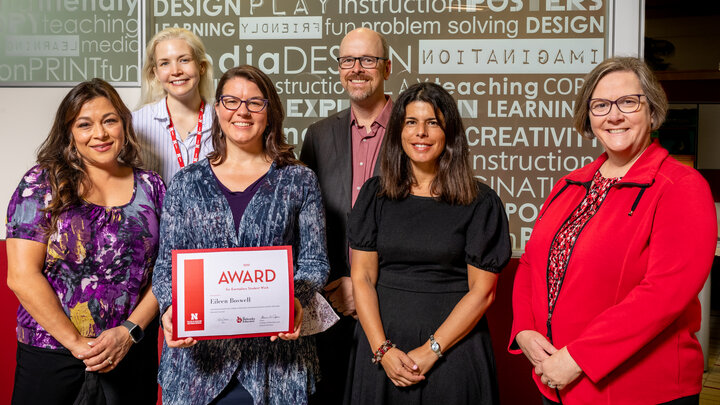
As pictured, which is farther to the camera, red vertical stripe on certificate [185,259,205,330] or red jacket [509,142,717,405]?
red vertical stripe on certificate [185,259,205,330]

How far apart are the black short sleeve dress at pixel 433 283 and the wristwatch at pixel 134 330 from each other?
0.75 metres

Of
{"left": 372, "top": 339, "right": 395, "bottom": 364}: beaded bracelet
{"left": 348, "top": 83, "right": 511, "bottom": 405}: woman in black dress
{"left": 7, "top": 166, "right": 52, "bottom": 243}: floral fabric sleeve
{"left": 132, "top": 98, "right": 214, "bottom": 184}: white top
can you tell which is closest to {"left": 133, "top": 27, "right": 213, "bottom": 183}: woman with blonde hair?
{"left": 132, "top": 98, "right": 214, "bottom": 184}: white top

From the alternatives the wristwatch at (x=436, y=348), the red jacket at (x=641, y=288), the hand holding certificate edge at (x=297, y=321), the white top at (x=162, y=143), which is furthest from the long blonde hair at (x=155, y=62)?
the red jacket at (x=641, y=288)

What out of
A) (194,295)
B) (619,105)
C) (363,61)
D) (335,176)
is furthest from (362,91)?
(194,295)

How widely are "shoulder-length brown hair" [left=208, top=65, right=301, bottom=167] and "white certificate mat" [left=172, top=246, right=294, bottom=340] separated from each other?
1.32 ft

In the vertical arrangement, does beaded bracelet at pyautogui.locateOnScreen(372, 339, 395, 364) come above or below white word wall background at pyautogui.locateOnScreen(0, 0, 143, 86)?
below

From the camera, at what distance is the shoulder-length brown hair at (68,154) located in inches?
75.9

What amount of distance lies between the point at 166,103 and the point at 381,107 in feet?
3.05

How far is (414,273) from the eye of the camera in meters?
1.98

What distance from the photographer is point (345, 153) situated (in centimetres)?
253

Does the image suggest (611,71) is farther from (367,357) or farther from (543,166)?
(543,166)

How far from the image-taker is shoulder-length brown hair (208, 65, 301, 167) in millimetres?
1964

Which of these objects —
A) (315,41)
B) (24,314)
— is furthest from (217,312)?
(315,41)

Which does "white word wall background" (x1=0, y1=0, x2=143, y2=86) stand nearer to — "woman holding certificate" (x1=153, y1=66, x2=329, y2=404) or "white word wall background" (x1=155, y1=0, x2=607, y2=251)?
"white word wall background" (x1=155, y1=0, x2=607, y2=251)
